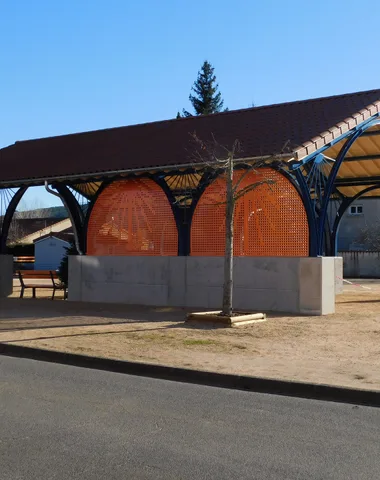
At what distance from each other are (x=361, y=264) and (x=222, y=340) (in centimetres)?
3121

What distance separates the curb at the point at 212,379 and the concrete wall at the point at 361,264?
107 ft

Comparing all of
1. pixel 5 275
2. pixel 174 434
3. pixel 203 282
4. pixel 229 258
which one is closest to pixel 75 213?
pixel 5 275

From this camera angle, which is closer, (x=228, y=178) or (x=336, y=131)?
(x=228, y=178)

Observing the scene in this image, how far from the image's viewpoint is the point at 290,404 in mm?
7230

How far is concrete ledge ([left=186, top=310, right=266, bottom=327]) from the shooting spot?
12.9 metres

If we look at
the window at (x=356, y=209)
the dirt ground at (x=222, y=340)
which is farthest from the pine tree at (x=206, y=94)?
the dirt ground at (x=222, y=340)

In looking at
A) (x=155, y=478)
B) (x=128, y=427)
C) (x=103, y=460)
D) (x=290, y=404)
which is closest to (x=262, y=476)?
(x=155, y=478)

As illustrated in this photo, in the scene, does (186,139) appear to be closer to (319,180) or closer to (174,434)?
(319,180)

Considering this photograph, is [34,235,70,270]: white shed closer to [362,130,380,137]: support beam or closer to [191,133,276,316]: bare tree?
[191,133,276,316]: bare tree

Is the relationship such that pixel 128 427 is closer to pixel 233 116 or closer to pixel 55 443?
pixel 55 443

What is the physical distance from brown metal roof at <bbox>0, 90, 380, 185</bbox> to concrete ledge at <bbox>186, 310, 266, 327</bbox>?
3636mm

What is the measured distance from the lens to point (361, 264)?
1603 inches

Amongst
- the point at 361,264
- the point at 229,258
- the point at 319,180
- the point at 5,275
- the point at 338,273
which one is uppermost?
the point at 319,180

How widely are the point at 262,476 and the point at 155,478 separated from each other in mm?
Result: 806
